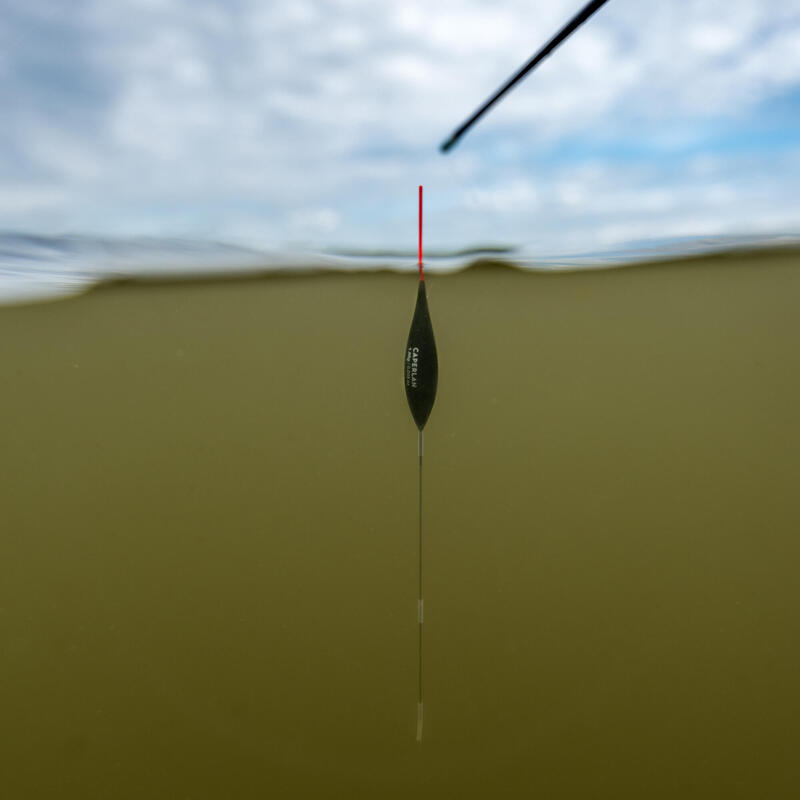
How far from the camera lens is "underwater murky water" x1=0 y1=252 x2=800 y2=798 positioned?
2.52 metres

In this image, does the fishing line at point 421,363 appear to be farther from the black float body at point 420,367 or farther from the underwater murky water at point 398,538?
the underwater murky water at point 398,538

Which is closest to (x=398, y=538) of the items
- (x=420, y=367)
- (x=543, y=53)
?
(x=420, y=367)

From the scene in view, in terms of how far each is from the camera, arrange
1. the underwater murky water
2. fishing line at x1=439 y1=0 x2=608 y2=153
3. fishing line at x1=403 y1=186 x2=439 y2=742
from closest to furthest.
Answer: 1. fishing line at x1=439 y1=0 x2=608 y2=153
2. fishing line at x1=403 y1=186 x2=439 y2=742
3. the underwater murky water

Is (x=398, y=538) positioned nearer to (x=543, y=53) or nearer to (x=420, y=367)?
(x=420, y=367)

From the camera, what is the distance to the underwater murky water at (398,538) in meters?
2.52

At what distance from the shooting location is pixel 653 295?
111 inches

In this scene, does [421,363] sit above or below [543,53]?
below

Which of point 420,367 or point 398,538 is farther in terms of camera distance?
point 398,538

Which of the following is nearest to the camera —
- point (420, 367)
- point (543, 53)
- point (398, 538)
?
point (543, 53)

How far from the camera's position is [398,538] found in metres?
2.79

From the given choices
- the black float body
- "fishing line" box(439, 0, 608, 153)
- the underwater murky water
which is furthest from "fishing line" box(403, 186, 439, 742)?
the underwater murky water

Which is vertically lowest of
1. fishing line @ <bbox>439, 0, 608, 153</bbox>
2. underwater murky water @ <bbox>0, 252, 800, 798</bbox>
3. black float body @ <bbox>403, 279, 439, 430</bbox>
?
underwater murky water @ <bbox>0, 252, 800, 798</bbox>

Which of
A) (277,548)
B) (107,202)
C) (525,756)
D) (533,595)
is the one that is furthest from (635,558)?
(107,202)

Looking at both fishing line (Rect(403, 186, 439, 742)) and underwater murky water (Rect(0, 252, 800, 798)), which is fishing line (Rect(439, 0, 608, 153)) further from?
underwater murky water (Rect(0, 252, 800, 798))
